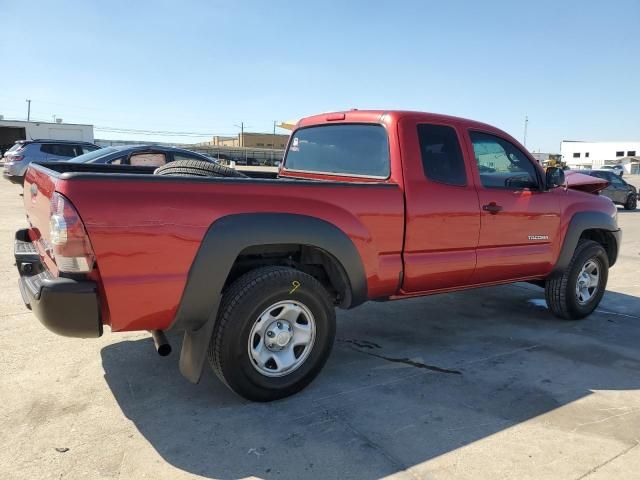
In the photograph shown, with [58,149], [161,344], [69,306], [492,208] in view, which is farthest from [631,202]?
[69,306]

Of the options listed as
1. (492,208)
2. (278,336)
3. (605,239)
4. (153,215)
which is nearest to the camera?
(153,215)

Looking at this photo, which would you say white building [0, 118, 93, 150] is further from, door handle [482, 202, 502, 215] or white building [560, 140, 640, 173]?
white building [560, 140, 640, 173]

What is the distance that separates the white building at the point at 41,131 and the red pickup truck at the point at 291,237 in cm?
4266

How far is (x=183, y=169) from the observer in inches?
136

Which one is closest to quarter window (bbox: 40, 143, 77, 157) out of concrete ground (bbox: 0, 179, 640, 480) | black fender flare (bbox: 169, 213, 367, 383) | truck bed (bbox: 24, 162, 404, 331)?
concrete ground (bbox: 0, 179, 640, 480)

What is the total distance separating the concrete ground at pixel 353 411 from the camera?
2.61 metres

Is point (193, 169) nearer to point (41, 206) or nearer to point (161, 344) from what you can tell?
point (41, 206)

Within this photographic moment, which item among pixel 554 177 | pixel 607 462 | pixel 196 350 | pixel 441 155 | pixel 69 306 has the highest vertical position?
pixel 441 155

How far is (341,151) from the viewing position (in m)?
4.38

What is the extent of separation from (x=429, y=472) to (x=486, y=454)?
1.27 ft

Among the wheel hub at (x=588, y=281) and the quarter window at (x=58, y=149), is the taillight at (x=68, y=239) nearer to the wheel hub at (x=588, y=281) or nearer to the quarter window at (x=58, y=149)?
the wheel hub at (x=588, y=281)

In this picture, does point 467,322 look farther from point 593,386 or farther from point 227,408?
point 227,408

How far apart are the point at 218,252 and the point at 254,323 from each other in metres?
0.53

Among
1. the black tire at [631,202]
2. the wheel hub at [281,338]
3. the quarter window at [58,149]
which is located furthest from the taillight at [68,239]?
the black tire at [631,202]
